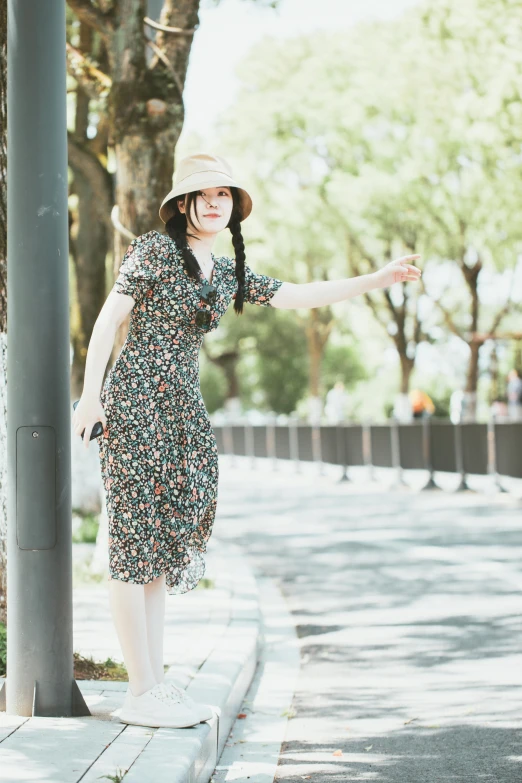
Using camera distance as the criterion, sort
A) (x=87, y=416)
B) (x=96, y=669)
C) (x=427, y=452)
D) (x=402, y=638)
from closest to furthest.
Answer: (x=87, y=416) → (x=96, y=669) → (x=402, y=638) → (x=427, y=452)

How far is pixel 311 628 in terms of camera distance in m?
7.57

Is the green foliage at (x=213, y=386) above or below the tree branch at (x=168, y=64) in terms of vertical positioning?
below

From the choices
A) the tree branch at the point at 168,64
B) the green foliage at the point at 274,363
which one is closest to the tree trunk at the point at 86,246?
the tree branch at the point at 168,64

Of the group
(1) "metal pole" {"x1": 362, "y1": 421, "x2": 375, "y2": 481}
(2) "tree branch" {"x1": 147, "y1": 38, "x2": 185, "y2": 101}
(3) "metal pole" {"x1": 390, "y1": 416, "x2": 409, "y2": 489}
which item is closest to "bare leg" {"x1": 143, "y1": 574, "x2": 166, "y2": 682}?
(2) "tree branch" {"x1": 147, "y1": 38, "x2": 185, "y2": 101}

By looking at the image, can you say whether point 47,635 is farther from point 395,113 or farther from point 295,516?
point 395,113

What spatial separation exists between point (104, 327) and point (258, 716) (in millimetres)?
2076

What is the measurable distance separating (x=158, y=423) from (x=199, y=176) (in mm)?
928

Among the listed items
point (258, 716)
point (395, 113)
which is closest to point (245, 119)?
point (395, 113)

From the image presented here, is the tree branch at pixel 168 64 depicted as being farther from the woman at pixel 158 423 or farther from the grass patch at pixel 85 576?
the woman at pixel 158 423

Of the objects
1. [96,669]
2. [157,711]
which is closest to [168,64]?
[96,669]

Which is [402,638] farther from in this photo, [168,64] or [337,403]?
[337,403]

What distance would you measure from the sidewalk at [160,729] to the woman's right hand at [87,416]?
0.98 meters

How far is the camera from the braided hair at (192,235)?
173 inches

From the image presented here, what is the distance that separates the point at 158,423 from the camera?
4.26 m
